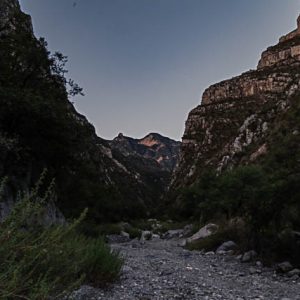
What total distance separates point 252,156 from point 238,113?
38339 millimetres

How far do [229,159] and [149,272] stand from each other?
5856 cm

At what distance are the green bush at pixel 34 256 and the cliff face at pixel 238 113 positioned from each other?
2052 inches

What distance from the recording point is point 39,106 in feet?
57.7

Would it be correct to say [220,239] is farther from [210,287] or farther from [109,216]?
[109,216]

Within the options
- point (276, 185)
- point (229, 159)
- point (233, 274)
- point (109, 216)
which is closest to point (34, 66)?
point (276, 185)

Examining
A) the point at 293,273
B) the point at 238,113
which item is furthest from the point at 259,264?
the point at 238,113

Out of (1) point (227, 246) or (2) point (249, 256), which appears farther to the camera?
(1) point (227, 246)

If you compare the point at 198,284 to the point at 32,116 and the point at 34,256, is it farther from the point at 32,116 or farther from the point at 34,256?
the point at 32,116

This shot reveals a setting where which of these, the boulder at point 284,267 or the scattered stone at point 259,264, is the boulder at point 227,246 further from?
the boulder at point 284,267

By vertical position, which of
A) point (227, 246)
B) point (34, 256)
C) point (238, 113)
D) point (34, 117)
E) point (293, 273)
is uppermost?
point (238, 113)

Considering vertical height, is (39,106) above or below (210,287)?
Result: above

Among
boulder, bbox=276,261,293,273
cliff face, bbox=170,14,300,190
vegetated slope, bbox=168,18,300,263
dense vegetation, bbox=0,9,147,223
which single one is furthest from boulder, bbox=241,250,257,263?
cliff face, bbox=170,14,300,190

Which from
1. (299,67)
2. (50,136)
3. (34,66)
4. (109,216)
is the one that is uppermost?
(299,67)

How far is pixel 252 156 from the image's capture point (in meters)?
51.9
